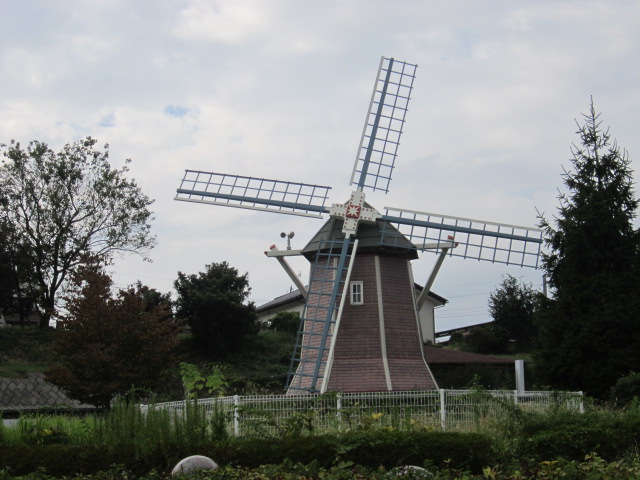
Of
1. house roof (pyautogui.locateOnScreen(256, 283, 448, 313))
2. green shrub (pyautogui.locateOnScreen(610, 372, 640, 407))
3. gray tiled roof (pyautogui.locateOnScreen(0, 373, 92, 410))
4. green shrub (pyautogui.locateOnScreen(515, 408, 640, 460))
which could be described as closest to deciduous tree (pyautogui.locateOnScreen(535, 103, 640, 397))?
green shrub (pyautogui.locateOnScreen(610, 372, 640, 407))

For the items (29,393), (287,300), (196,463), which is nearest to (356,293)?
(29,393)

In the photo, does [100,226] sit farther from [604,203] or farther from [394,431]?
[394,431]

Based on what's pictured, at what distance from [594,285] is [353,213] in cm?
688

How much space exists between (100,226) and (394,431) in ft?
101

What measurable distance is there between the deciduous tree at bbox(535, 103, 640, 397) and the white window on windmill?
4.89 m

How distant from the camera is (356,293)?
79.7 feet

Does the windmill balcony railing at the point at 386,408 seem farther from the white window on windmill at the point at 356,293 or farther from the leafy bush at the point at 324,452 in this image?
the white window on windmill at the point at 356,293

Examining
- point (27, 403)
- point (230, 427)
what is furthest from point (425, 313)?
point (230, 427)

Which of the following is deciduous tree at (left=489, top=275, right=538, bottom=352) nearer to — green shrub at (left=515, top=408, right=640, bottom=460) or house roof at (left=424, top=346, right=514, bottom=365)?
house roof at (left=424, top=346, right=514, bottom=365)

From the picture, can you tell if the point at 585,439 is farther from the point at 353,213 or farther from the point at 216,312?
the point at 216,312

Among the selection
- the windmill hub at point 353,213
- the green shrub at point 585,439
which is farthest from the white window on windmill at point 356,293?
the green shrub at point 585,439

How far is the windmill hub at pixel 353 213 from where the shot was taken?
963 inches

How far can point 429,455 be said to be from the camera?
34.4ft

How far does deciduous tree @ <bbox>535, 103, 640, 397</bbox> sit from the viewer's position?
21.1 metres
